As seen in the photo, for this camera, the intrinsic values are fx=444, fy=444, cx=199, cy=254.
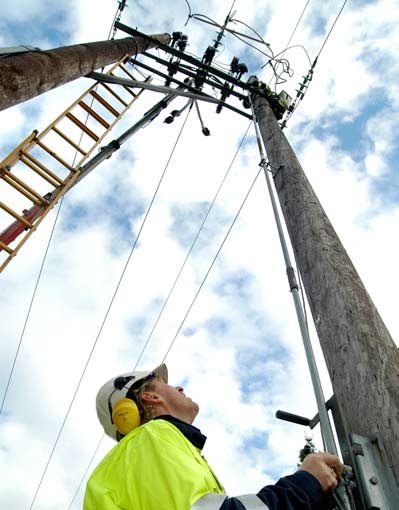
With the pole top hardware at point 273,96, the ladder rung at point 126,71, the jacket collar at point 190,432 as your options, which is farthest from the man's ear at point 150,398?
the ladder rung at point 126,71

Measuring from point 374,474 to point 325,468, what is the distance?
0.45 feet

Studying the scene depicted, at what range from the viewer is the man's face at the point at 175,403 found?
2412mm

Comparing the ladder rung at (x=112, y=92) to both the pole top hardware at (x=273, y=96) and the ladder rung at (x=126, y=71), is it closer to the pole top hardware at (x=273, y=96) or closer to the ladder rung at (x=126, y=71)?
the ladder rung at (x=126, y=71)

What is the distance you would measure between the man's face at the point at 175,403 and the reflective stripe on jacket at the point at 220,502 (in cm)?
112

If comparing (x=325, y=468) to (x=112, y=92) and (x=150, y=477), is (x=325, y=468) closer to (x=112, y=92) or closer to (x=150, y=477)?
(x=150, y=477)

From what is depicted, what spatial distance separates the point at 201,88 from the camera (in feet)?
27.1

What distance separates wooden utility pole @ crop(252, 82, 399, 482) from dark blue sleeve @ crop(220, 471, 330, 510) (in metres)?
0.23

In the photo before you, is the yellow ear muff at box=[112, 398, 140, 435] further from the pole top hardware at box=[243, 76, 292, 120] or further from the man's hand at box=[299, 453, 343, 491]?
the pole top hardware at box=[243, 76, 292, 120]

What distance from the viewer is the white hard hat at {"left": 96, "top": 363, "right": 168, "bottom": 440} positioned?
2648 mm

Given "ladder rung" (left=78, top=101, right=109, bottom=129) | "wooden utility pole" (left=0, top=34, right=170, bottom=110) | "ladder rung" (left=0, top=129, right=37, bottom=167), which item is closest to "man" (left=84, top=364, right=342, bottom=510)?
"wooden utility pole" (left=0, top=34, right=170, bottom=110)

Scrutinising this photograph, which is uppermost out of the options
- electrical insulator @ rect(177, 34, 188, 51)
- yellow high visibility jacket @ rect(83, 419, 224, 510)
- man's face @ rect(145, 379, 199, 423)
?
electrical insulator @ rect(177, 34, 188, 51)

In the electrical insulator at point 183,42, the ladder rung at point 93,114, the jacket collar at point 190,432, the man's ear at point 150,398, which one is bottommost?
the jacket collar at point 190,432

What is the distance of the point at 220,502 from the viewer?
48.0 inches

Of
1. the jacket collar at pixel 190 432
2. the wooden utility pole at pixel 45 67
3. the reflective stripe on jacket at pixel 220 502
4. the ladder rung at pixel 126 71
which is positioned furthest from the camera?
the ladder rung at pixel 126 71
